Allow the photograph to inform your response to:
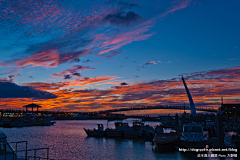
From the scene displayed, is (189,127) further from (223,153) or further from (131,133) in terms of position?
(131,133)

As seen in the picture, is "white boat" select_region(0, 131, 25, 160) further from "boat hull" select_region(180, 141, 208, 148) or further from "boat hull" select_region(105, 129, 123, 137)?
"boat hull" select_region(105, 129, 123, 137)

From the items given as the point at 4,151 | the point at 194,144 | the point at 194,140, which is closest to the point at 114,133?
the point at 194,144

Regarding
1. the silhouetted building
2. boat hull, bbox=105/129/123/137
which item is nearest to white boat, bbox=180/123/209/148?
boat hull, bbox=105/129/123/137

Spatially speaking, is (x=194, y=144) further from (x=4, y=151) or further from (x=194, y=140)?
(x=4, y=151)

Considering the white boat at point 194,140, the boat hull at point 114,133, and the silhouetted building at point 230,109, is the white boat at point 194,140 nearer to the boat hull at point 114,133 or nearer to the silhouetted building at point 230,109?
the boat hull at point 114,133

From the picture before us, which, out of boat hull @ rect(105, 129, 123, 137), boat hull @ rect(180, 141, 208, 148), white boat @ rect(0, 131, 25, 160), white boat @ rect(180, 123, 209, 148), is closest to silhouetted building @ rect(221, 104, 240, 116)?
boat hull @ rect(105, 129, 123, 137)

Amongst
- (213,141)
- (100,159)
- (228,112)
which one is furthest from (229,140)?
(228,112)

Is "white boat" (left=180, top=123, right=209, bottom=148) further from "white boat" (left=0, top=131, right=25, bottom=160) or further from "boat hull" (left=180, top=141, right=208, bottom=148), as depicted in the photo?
"white boat" (left=0, top=131, right=25, bottom=160)

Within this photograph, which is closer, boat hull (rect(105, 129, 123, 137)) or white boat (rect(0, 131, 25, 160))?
white boat (rect(0, 131, 25, 160))

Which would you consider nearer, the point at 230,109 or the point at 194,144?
the point at 194,144

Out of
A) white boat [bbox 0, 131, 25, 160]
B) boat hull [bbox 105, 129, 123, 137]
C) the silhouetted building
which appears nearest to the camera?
white boat [bbox 0, 131, 25, 160]

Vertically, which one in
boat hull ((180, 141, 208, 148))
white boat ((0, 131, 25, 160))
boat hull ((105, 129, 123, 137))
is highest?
white boat ((0, 131, 25, 160))

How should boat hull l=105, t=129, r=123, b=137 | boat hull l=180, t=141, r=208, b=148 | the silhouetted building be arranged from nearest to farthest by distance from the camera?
boat hull l=180, t=141, r=208, b=148
boat hull l=105, t=129, r=123, b=137
the silhouetted building

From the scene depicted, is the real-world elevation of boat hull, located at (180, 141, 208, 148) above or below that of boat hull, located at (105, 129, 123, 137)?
above
